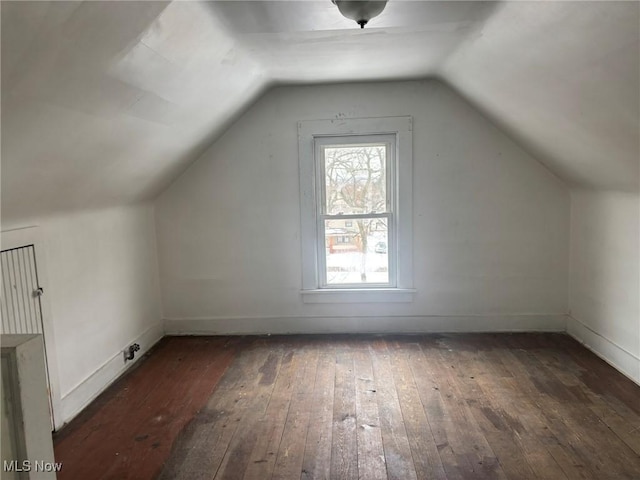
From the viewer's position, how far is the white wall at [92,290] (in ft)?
8.16

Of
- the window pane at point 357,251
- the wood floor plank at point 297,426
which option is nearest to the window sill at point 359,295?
the window pane at point 357,251

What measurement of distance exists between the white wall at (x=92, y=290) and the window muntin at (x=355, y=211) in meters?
1.56

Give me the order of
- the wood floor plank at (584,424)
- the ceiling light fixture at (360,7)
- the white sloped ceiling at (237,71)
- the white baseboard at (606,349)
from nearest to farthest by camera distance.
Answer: the white sloped ceiling at (237,71), the ceiling light fixture at (360,7), the wood floor plank at (584,424), the white baseboard at (606,349)

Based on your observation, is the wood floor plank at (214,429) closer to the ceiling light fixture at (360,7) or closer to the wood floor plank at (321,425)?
the wood floor plank at (321,425)

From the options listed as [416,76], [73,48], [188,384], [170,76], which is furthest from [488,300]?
[73,48]

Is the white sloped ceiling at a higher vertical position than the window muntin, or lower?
higher

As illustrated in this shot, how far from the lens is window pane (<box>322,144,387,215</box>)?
12.4 feet

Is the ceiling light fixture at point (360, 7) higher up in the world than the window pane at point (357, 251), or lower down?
higher up

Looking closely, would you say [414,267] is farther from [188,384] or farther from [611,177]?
[188,384]

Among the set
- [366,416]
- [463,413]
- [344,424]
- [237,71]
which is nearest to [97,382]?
[344,424]

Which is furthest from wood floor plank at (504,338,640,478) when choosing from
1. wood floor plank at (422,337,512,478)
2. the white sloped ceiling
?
the white sloped ceiling

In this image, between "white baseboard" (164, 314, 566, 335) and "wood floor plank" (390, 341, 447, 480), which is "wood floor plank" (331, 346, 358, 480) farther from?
"white baseboard" (164, 314, 566, 335)

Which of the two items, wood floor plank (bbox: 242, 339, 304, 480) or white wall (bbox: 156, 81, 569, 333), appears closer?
wood floor plank (bbox: 242, 339, 304, 480)

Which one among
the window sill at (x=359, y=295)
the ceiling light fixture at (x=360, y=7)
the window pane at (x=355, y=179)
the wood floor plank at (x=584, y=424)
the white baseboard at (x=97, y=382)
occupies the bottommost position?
the wood floor plank at (x=584, y=424)
